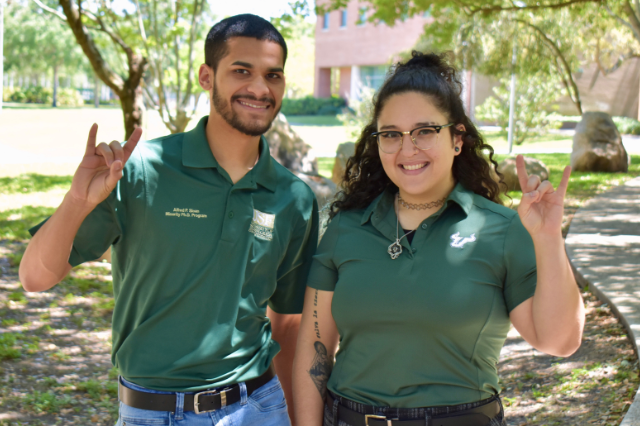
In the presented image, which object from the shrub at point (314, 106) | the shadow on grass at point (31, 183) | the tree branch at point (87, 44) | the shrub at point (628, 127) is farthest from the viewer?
the shrub at point (314, 106)

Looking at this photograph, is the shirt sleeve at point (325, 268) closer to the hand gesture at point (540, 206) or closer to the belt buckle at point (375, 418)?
the belt buckle at point (375, 418)

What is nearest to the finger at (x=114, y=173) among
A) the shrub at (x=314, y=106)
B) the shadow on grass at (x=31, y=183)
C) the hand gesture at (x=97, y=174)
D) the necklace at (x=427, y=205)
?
the hand gesture at (x=97, y=174)

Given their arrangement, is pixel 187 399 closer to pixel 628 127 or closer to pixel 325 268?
pixel 325 268

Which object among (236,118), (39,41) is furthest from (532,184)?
(39,41)

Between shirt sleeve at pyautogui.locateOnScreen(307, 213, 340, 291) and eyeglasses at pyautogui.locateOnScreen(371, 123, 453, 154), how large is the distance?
401 millimetres

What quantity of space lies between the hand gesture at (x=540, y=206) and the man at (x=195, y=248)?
38.7 inches

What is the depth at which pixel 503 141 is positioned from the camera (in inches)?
992

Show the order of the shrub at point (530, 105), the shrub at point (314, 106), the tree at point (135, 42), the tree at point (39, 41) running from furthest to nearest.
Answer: the tree at point (39, 41), the shrub at point (314, 106), the shrub at point (530, 105), the tree at point (135, 42)

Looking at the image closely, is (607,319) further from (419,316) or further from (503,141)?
(503,141)

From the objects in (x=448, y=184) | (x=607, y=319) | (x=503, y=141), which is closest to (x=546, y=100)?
(x=503, y=141)

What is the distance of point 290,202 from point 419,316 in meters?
0.77

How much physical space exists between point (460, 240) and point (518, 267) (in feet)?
0.74

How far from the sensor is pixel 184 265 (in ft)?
7.89

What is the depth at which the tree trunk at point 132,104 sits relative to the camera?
10344 mm
